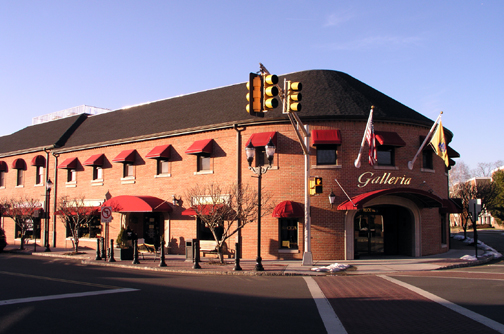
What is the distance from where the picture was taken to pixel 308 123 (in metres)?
21.7

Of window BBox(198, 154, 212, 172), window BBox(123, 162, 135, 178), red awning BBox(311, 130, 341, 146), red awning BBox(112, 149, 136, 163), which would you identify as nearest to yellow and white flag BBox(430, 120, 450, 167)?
red awning BBox(311, 130, 341, 146)

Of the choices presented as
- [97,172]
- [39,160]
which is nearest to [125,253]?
[97,172]

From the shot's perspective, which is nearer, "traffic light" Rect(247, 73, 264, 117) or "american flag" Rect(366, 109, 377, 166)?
"traffic light" Rect(247, 73, 264, 117)

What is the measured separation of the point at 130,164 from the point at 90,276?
13.2 meters

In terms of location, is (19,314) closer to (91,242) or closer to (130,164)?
(130,164)

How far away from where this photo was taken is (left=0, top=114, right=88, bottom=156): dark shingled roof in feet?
114

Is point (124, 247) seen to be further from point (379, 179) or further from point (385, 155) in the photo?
point (385, 155)

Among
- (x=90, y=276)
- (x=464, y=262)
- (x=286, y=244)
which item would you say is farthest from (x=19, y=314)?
(x=464, y=262)

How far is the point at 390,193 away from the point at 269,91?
1143 centimetres

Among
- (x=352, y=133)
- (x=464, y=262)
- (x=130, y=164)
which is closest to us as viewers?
(x=464, y=262)

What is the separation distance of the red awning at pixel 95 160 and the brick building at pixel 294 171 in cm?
10

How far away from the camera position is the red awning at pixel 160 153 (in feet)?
82.8

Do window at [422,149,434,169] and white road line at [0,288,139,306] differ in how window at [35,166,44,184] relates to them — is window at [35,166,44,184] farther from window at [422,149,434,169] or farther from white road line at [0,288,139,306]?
window at [422,149,434,169]

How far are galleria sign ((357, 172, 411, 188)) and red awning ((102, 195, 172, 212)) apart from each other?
36.0 ft
